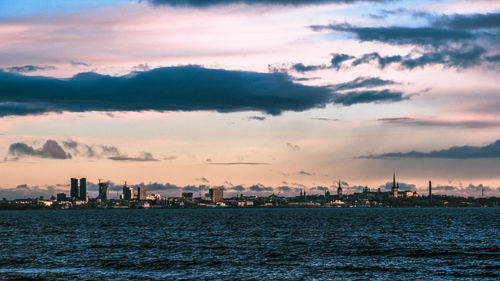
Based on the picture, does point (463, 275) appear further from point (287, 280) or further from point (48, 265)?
point (48, 265)

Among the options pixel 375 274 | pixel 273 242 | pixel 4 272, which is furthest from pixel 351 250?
pixel 4 272

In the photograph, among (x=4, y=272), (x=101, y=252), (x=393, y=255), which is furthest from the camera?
(x=101, y=252)

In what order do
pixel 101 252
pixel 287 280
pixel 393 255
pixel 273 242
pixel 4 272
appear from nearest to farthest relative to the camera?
1. pixel 287 280
2. pixel 4 272
3. pixel 393 255
4. pixel 101 252
5. pixel 273 242

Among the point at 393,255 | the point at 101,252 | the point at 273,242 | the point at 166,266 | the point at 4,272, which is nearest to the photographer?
the point at 4,272

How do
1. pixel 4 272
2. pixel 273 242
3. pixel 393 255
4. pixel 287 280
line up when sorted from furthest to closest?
pixel 273 242 < pixel 393 255 < pixel 4 272 < pixel 287 280

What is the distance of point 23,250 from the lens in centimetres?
10481

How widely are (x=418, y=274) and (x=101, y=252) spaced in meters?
50.1

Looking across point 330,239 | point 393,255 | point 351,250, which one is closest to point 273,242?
point 330,239

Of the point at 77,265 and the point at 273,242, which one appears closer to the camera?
the point at 77,265

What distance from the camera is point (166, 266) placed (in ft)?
265

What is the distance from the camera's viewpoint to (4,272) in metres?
75.4

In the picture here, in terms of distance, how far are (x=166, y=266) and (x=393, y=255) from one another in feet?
109

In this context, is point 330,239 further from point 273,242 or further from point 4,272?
point 4,272

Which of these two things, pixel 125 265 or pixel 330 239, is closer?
pixel 125 265
